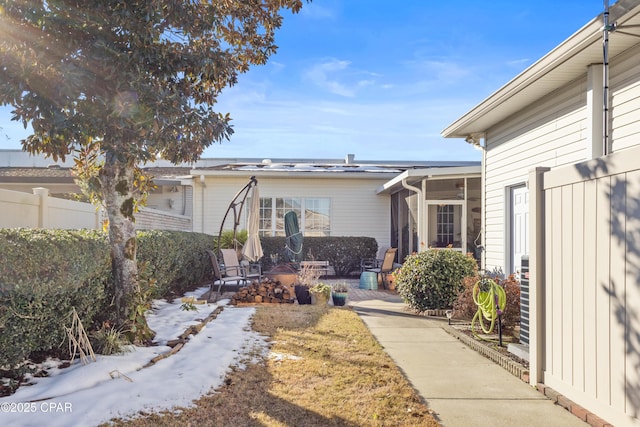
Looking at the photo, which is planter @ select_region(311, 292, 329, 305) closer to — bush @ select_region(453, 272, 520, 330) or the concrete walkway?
the concrete walkway

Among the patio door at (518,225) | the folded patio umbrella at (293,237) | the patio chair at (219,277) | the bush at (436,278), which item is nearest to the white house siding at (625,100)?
the patio door at (518,225)

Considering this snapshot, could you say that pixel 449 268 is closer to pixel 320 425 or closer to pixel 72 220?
pixel 320 425

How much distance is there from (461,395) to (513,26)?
7.92 metres

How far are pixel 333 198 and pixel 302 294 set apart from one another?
715 cm

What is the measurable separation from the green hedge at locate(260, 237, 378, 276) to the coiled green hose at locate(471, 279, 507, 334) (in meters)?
8.06

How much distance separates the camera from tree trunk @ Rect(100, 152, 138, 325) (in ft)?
16.8

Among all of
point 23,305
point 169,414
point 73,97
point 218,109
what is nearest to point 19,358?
point 23,305

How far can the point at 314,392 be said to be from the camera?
13.3 ft

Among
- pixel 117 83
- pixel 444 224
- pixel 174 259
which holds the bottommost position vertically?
pixel 174 259

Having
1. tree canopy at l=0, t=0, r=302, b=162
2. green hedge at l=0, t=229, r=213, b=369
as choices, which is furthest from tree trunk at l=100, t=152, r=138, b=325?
tree canopy at l=0, t=0, r=302, b=162

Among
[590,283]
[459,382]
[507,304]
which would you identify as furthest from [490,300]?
[590,283]

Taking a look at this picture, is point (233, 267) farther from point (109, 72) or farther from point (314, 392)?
point (314, 392)

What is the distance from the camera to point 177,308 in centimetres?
Answer: 766

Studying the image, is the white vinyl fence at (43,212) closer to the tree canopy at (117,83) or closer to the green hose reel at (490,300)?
the tree canopy at (117,83)
